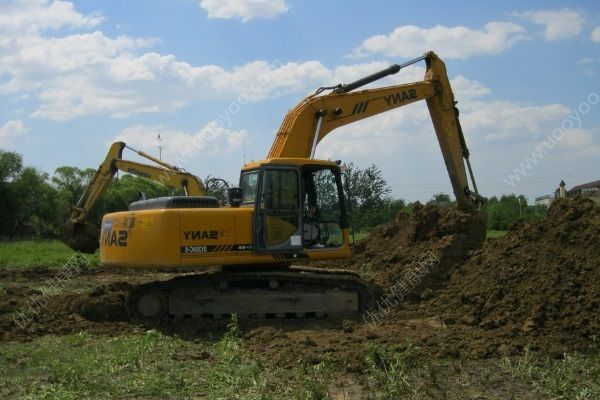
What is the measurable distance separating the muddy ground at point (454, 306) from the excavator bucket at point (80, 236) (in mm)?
6528

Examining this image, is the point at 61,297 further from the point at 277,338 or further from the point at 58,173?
the point at 58,173

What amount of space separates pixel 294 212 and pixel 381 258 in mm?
5013

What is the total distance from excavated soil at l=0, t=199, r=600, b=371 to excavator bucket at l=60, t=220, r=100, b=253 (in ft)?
21.6

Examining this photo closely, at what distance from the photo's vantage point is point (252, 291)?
441 inches

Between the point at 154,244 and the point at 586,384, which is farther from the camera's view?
the point at 154,244

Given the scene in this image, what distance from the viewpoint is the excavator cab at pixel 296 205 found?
1091 centimetres

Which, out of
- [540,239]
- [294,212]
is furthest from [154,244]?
[540,239]

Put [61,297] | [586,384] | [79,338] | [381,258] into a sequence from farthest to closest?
[381,258] < [61,297] < [79,338] < [586,384]

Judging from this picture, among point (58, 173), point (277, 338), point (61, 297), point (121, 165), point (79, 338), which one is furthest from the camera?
point (58, 173)

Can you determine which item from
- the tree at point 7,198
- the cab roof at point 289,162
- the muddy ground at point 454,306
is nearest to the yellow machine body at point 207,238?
the cab roof at point 289,162

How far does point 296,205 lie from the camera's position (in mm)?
11062

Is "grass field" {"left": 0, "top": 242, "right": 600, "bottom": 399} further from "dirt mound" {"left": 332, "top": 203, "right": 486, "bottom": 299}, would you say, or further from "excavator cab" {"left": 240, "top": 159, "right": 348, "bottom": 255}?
"dirt mound" {"left": 332, "top": 203, "right": 486, "bottom": 299}

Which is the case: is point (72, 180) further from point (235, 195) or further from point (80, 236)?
point (235, 195)

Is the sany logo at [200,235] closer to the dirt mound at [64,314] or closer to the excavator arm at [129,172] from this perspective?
the dirt mound at [64,314]
